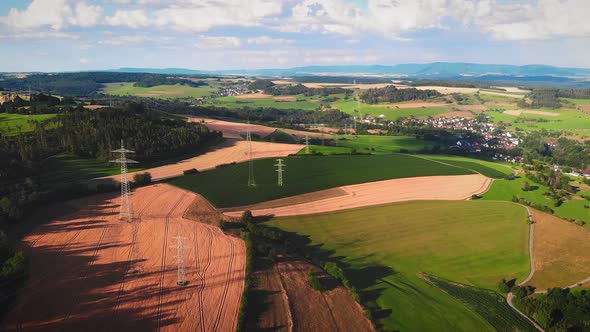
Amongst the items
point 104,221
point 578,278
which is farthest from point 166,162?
point 578,278

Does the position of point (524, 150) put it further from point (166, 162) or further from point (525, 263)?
point (166, 162)

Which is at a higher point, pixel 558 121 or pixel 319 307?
pixel 558 121

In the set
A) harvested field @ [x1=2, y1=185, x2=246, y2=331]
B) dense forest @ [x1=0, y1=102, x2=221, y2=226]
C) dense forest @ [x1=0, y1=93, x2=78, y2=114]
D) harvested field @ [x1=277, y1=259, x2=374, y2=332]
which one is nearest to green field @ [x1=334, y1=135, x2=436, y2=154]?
dense forest @ [x1=0, y1=102, x2=221, y2=226]

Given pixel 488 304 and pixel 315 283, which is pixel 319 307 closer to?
pixel 315 283

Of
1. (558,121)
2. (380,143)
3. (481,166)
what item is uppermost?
(558,121)

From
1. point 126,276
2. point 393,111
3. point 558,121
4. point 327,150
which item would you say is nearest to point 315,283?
point 126,276

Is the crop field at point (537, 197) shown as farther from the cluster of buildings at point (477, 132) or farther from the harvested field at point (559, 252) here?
the cluster of buildings at point (477, 132)
